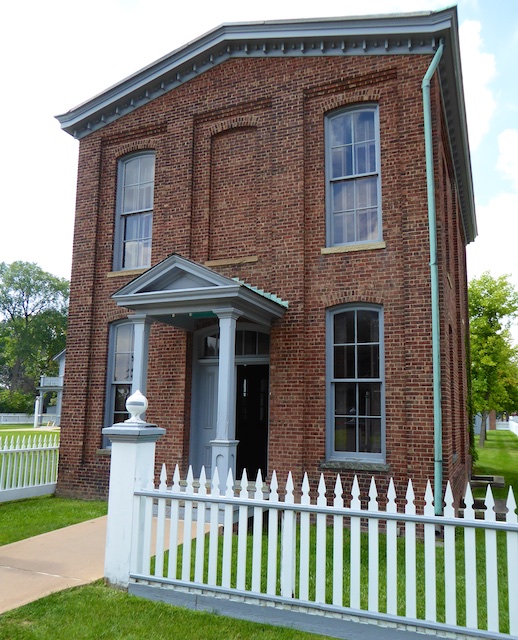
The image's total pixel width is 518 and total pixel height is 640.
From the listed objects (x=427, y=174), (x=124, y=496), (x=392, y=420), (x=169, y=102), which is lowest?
(x=124, y=496)

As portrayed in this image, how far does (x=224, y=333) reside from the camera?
8992mm

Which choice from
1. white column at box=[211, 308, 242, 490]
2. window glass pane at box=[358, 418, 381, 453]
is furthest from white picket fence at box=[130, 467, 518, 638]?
window glass pane at box=[358, 418, 381, 453]

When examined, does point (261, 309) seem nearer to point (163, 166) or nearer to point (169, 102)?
point (163, 166)

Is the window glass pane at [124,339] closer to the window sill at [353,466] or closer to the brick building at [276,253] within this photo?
the brick building at [276,253]

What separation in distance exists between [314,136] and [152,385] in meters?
5.76

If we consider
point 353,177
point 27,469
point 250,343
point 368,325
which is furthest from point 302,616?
point 27,469

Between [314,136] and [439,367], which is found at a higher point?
[314,136]

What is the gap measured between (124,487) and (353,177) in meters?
6.96

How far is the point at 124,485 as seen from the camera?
18.9 feet

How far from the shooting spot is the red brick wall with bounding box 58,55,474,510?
9.28 m

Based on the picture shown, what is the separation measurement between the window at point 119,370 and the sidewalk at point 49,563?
3.53m

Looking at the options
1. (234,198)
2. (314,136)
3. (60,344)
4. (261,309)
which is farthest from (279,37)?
(60,344)

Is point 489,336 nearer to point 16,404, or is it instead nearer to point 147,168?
point 147,168

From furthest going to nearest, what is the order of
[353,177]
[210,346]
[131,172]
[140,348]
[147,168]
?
[131,172]
[147,168]
[210,346]
[353,177]
[140,348]
